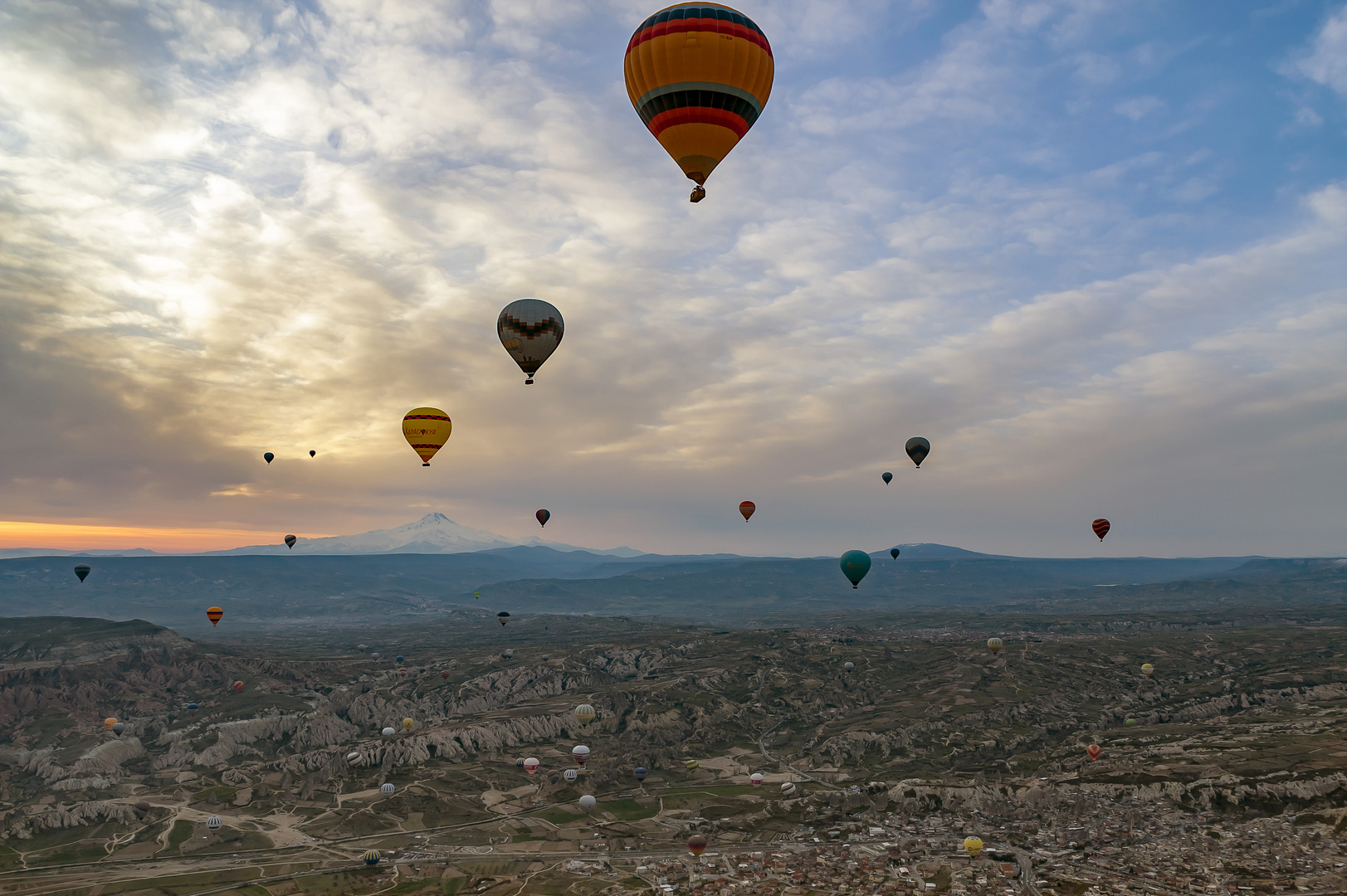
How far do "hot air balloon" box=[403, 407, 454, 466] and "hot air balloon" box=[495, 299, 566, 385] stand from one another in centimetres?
1916

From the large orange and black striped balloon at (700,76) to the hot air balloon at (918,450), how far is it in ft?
296

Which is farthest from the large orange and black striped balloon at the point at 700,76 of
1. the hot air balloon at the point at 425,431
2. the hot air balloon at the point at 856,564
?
the hot air balloon at the point at 856,564

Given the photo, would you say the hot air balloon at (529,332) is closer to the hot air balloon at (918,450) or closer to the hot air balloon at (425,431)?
the hot air balloon at (425,431)

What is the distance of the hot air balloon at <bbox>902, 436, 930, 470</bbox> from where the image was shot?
459ft

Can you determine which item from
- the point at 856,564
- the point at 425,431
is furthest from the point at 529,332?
the point at 856,564

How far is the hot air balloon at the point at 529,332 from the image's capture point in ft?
289

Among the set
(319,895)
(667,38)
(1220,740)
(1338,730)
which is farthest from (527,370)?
(1338,730)

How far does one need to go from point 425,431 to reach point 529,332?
948 inches

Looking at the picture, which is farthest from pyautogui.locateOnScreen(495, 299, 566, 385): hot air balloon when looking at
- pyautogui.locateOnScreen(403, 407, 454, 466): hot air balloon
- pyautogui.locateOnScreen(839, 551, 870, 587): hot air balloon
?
pyautogui.locateOnScreen(839, 551, 870, 587): hot air balloon

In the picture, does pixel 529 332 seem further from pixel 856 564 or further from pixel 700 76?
pixel 856 564

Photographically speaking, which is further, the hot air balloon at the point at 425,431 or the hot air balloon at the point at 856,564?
the hot air balloon at the point at 856,564

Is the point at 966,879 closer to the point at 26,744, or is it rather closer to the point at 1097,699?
the point at 1097,699

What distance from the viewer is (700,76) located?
59.8m

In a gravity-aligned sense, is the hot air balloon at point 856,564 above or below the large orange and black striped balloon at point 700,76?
below
